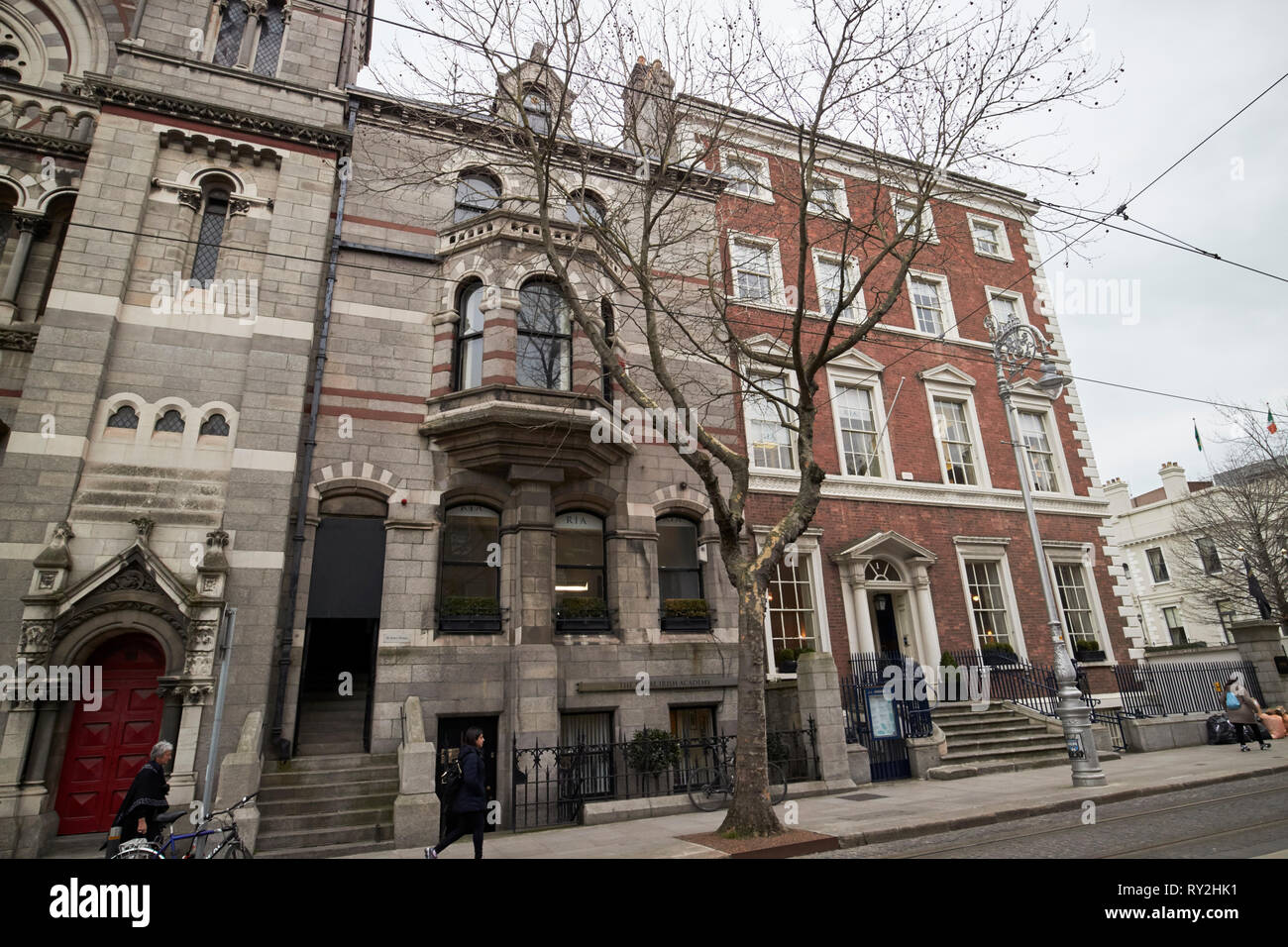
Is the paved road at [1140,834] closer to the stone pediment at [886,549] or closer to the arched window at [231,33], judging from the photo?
the stone pediment at [886,549]

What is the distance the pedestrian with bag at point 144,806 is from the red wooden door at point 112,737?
3.82 metres

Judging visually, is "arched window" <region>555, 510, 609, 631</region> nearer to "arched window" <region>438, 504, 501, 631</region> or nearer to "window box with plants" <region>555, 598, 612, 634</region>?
"window box with plants" <region>555, 598, 612, 634</region>

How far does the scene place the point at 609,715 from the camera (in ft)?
47.6

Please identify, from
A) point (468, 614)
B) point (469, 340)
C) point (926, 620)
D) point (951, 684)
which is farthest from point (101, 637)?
point (951, 684)

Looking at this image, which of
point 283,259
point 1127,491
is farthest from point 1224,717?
point 1127,491

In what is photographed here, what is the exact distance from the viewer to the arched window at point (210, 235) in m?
14.5

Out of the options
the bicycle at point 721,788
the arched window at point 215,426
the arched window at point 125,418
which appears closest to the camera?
the bicycle at point 721,788

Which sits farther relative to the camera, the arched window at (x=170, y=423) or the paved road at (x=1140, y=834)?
the arched window at (x=170, y=423)

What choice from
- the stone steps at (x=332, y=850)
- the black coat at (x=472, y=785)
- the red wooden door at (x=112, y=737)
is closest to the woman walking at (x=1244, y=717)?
the black coat at (x=472, y=785)

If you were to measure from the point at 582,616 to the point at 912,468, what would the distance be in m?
11.6

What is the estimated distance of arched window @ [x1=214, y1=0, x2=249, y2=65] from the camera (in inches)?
640

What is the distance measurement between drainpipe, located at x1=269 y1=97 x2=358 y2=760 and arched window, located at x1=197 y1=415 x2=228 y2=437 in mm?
1539

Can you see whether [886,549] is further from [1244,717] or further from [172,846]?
[172,846]
